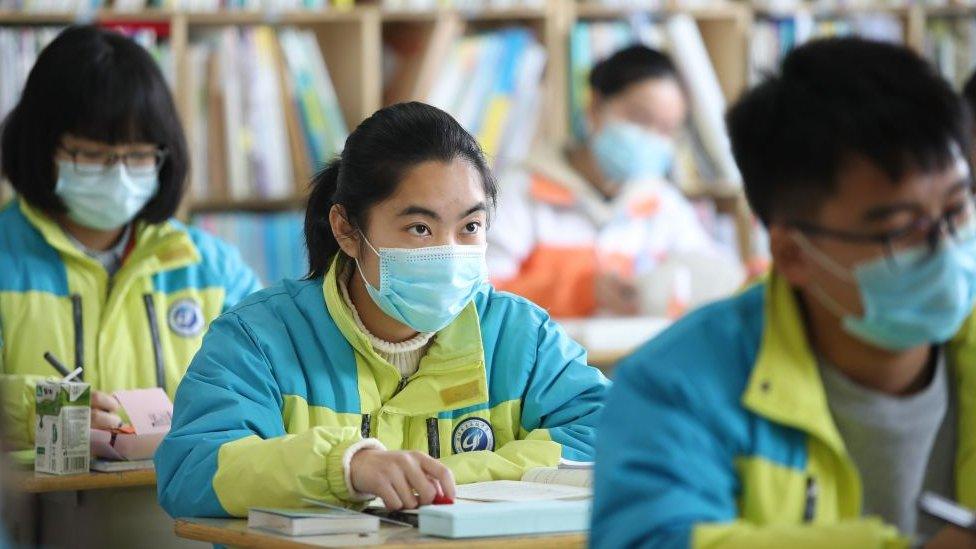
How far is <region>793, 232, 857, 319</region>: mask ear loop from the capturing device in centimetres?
167

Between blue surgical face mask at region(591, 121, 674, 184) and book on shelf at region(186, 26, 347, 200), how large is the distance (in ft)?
2.96

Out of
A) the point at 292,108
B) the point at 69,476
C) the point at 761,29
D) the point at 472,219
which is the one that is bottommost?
the point at 69,476

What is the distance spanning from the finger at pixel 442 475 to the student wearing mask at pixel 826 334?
437 millimetres

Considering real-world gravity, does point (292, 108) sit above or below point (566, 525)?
above

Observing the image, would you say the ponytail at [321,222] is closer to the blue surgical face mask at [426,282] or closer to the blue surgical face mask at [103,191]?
the blue surgical face mask at [426,282]

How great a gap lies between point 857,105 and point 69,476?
1664 mm

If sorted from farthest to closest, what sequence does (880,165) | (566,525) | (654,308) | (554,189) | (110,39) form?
1. (554,189)
2. (654,308)
3. (110,39)
4. (566,525)
5. (880,165)

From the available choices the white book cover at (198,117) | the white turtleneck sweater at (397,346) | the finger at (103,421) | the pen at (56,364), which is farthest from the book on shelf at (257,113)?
the white turtleneck sweater at (397,346)

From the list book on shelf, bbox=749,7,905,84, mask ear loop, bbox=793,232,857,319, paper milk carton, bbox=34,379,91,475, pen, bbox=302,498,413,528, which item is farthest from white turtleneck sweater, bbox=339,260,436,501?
book on shelf, bbox=749,7,905,84

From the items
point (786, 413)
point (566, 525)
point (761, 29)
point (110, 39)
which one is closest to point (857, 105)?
point (786, 413)

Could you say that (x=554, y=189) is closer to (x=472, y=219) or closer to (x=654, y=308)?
(x=654, y=308)

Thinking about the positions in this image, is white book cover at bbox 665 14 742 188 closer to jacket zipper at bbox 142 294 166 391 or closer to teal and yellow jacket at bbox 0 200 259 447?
teal and yellow jacket at bbox 0 200 259 447

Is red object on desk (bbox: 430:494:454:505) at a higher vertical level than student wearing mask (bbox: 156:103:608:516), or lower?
lower

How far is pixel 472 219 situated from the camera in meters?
2.53
